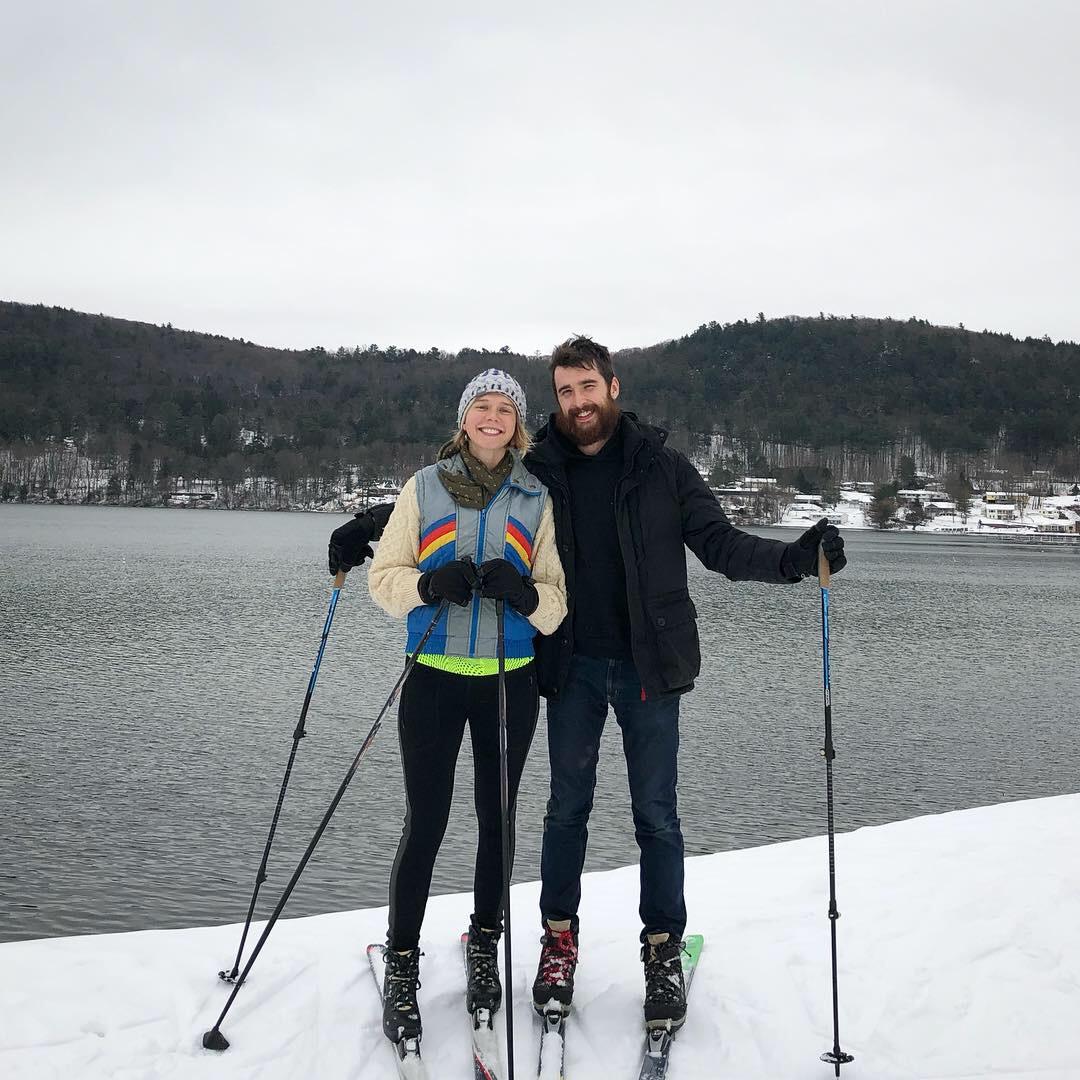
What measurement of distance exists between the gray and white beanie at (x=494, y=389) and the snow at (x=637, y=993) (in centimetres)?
203

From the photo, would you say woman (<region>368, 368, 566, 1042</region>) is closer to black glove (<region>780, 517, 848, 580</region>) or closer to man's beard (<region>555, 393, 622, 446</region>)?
man's beard (<region>555, 393, 622, 446</region>)

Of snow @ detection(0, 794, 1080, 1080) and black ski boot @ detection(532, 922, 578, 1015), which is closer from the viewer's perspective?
snow @ detection(0, 794, 1080, 1080)

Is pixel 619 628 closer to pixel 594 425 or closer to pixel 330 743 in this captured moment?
pixel 594 425

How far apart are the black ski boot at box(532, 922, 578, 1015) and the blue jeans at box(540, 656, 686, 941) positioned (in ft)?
0.21

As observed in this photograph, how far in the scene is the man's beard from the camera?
10.3 ft

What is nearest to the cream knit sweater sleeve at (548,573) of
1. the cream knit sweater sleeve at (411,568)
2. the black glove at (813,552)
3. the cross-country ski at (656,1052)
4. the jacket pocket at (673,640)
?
the cream knit sweater sleeve at (411,568)

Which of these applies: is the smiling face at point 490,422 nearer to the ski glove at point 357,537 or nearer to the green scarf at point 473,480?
the green scarf at point 473,480

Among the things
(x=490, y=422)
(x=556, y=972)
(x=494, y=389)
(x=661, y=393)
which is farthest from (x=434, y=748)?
(x=661, y=393)

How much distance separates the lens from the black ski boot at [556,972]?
2975mm

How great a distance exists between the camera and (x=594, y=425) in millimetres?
3141

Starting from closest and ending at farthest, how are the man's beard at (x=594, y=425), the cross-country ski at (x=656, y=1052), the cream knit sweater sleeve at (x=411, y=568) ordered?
the cross-country ski at (x=656, y=1052) → the cream knit sweater sleeve at (x=411, y=568) → the man's beard at (x=594, y=425)

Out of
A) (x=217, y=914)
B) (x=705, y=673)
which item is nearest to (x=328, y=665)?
(x=705, y=673)

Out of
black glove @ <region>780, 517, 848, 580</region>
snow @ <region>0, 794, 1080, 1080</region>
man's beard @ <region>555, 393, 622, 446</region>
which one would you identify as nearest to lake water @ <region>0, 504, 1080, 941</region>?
snow @ <region>0, 794, 1080, 1080</region>

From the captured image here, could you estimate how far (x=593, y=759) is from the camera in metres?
3.12
